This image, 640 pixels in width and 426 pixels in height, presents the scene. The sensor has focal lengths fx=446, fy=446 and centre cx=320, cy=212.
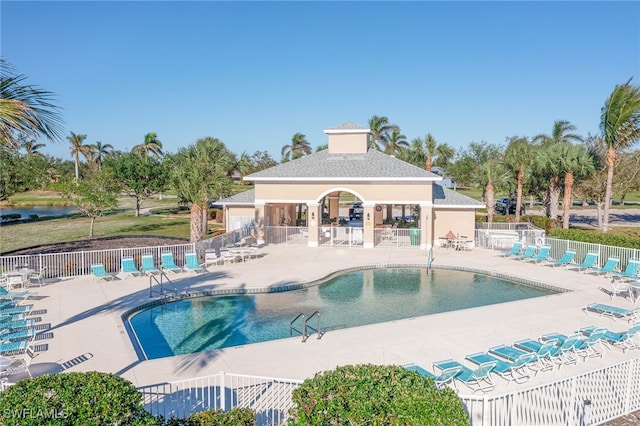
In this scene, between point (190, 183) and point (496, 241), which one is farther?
point (496, 241)

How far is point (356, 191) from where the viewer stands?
28.2m

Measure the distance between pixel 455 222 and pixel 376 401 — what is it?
25.2m

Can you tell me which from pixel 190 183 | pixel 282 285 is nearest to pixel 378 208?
pixel 190 183

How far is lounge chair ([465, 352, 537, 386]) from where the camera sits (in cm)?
1006

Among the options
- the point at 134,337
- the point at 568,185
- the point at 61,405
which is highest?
the point at 568,185

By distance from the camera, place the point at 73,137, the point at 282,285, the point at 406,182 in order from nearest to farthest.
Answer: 1. the point at 282,285
2. the point at 406,182
3. the point at 73,137

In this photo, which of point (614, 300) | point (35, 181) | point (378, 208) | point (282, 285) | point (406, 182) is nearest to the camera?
point (614, 300)

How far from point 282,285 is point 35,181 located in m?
50.3

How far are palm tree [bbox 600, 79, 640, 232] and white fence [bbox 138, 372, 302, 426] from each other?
2505 centimetres

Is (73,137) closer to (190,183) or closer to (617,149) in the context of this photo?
(190,183)

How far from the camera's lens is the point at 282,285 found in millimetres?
18844

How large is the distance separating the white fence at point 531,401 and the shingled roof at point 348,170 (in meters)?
19.1

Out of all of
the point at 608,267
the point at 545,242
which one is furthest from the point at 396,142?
the point at 608,267

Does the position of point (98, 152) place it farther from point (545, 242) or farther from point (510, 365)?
point (510, 365)
